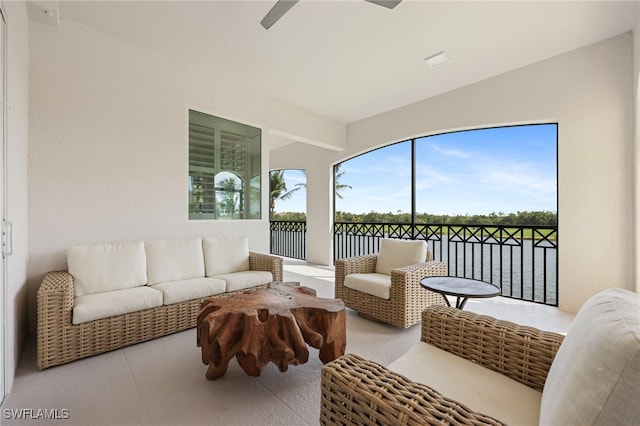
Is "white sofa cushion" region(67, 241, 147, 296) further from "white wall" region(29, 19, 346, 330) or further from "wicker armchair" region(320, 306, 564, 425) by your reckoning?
"wicker armchair" region(320, 306, 564, 425)

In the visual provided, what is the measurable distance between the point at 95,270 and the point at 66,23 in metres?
2.48

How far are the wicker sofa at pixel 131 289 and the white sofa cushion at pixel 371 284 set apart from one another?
2.99 feet

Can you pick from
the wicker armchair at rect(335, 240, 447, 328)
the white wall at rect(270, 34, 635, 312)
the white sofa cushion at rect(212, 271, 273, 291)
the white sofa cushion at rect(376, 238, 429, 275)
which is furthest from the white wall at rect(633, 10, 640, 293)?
the white sofa cushion at rect(212, 271, 273, 291)

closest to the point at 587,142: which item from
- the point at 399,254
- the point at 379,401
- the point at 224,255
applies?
the point at 399,254

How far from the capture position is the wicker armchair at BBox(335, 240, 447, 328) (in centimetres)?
274

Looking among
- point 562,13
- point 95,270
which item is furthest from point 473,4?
point 95,270

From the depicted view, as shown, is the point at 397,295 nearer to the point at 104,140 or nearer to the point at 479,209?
the point at 479,209

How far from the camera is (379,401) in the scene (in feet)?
2.93

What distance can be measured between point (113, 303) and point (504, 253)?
4879 mm

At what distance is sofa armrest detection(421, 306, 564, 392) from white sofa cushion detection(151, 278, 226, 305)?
217 centimetres

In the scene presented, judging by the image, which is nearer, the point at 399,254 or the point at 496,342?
the point at 496,342

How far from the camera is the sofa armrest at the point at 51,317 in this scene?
Answer: 79.0 inches

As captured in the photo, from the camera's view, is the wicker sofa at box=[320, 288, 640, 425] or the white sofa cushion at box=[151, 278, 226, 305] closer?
the wicker sofa at box=[320, 288, 640, 425]

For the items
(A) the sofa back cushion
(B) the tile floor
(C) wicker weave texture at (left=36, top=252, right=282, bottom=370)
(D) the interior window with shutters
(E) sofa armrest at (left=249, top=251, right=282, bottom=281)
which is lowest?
(B) the tile floor
